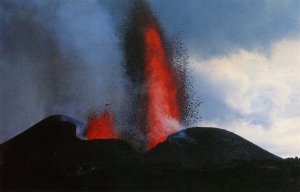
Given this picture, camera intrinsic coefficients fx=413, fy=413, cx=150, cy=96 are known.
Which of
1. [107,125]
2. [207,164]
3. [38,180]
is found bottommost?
[38,180]

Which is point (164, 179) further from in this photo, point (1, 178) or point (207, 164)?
point (1, 178)

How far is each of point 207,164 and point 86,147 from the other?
13760 millimetres

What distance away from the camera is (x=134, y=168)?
41.5m

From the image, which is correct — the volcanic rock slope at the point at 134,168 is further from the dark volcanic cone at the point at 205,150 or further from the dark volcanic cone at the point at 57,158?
the dark volcanic cone at the point at 205,150

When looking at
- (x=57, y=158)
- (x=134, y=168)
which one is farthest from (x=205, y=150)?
(x=57, y=158)

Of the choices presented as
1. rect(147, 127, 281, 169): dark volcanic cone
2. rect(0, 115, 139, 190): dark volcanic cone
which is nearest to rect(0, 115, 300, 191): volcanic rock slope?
rect(0, 115, 139, 190): dark volcanic cone

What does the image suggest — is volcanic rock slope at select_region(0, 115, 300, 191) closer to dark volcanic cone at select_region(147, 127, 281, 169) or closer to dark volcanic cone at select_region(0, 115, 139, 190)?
dark volcanic cone at select_region(0, 115, 139, 190)

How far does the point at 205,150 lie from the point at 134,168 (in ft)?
33.0

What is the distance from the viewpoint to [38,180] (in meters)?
41.7

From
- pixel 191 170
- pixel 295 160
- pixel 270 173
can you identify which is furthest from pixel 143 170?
pixel 295 160

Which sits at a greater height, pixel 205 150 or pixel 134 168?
pixel 205 150

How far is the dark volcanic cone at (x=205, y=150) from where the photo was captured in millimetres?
44206

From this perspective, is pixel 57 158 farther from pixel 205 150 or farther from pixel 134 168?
pixel 205 150

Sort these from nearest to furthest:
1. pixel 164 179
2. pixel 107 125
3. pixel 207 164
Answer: pixel 164 179, pixel 207 164, pixel 107 125
